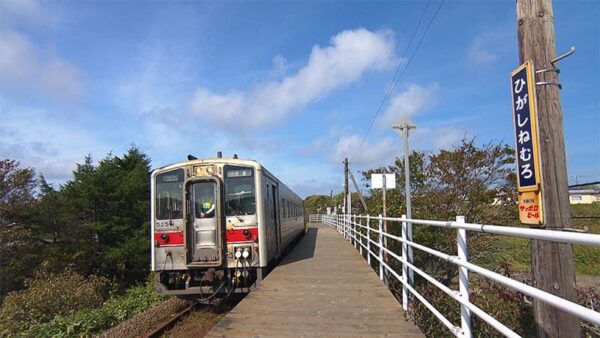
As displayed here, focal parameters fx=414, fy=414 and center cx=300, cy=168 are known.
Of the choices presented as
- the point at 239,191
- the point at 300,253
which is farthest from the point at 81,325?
the point at 300,253

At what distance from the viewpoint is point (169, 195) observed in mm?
8641

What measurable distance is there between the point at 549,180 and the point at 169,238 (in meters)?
6.97

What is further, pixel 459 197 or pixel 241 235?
pixel 459 197

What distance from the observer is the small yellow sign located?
3576mm

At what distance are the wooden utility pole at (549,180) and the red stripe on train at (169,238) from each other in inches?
257

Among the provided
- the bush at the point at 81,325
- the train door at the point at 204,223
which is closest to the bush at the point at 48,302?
the bush at the point at 81,325

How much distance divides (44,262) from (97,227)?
18.9 feet

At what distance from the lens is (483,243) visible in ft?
42.8

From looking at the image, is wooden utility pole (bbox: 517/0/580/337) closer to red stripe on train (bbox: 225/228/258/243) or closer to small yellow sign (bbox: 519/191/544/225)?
small yellow sign (bbox: 519/191/544/225)

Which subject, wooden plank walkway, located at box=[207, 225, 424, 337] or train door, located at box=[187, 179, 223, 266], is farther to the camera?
train door, located at box=[187, 179, 223, 266]

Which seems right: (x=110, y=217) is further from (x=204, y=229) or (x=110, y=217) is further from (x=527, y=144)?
(x=527, y=144)

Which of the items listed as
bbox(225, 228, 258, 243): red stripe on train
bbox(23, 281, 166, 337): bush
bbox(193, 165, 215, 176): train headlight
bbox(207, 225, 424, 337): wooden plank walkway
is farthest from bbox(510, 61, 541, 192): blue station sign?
bbox(23, 281, 166, 337): bush

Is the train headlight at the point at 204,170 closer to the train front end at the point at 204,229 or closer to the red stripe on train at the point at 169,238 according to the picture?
the train front end at the point at 204,229

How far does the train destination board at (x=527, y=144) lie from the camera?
3.62m
